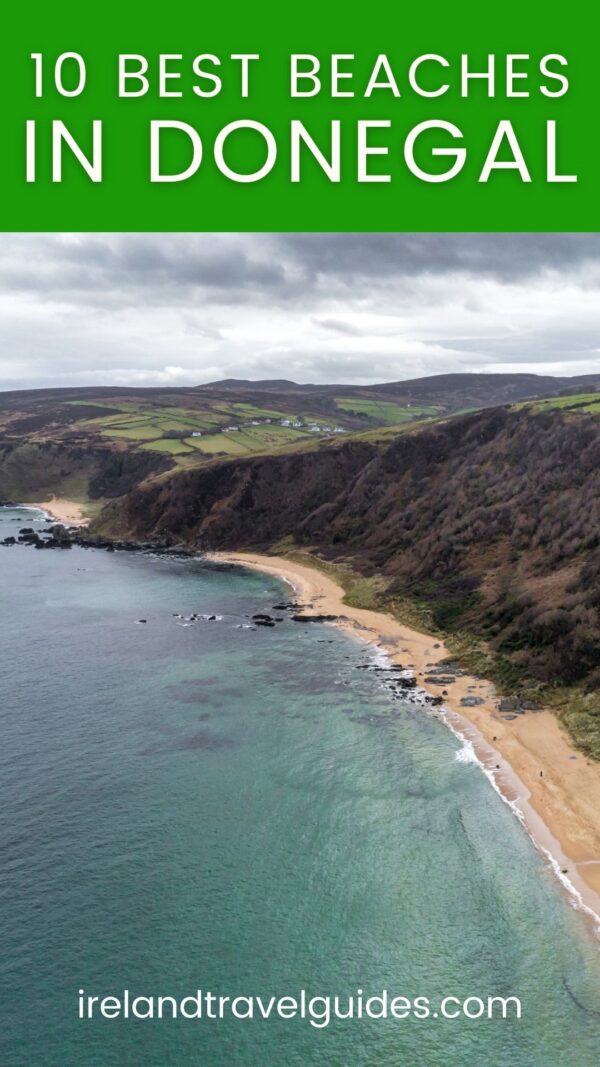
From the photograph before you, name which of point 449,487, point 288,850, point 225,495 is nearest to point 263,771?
point 288,850

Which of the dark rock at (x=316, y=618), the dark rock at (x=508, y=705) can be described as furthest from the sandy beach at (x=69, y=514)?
the dark rock at (x=508, y=705)

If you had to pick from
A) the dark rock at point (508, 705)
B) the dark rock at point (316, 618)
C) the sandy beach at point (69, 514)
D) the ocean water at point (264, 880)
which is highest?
the sandy beach at point (69, 514)

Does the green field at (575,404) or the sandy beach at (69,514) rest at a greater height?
the green field at (575,404)

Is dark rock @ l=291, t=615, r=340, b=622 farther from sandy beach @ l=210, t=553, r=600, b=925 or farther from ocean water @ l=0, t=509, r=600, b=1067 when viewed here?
ocean water @ l=0, t=509, r=600, b=1067

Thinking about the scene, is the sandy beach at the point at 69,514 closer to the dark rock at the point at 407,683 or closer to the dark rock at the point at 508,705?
the dark rock at the point at 407,683

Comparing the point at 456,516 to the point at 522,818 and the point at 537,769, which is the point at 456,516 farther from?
the point at 522,818

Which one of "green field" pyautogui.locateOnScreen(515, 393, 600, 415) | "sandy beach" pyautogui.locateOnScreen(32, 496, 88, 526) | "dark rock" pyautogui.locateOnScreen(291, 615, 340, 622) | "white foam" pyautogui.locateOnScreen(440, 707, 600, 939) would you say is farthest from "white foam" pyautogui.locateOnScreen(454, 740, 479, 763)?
"sandy beach" pyautogui.locateOnScreen(32, 496, 88, 526)
